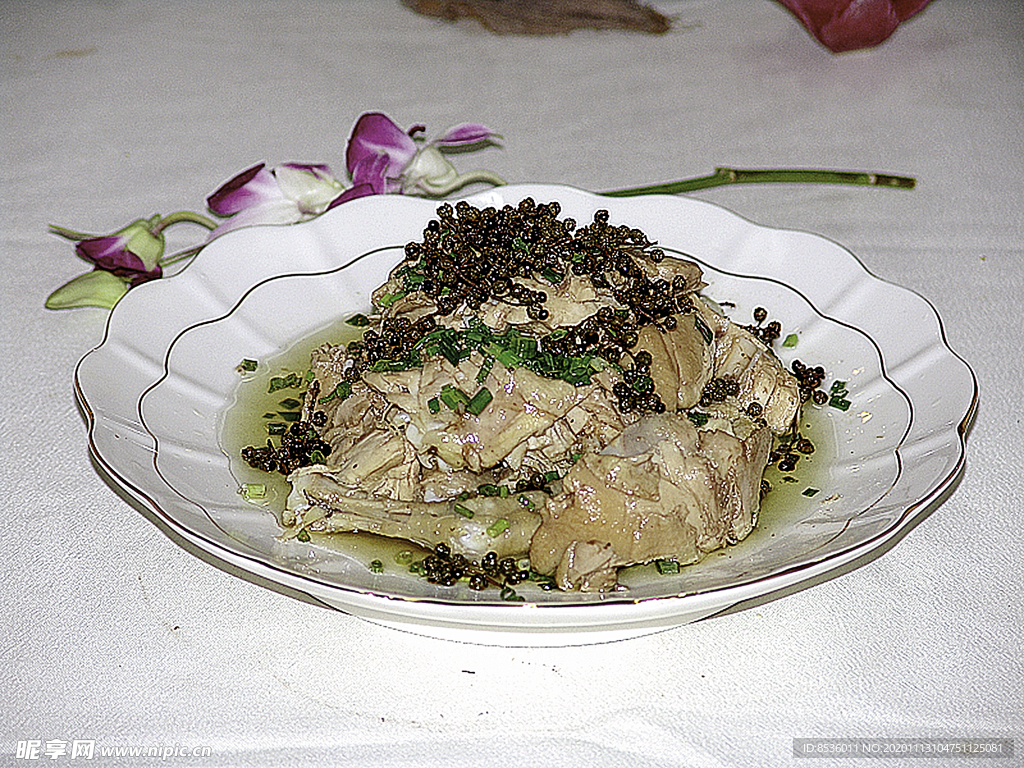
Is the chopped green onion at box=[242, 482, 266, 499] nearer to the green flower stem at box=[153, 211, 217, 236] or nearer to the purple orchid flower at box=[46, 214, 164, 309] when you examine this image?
the purple orchid flower at box=[46, 214, 164, 309]

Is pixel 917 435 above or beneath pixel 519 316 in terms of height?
beneath

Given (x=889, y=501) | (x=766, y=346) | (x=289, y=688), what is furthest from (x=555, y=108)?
(x=289, y=688)

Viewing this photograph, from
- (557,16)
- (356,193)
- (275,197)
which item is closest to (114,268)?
(275,197)

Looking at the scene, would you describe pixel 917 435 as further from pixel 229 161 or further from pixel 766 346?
pixel 229 161

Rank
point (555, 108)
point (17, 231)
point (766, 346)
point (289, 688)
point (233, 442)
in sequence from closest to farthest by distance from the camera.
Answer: point (289, 688), point (233, 442), point (766, 346), point (17, 231), point (555, 108)

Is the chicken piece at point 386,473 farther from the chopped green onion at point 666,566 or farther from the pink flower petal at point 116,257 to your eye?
the pink flower petal at point 116,257

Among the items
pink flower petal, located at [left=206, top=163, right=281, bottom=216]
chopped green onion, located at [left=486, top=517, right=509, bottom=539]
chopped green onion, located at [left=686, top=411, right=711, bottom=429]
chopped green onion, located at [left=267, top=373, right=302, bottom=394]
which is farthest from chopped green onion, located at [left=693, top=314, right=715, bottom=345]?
pink flower petal, located at [left=206, top=163, right=281, bottom=216]

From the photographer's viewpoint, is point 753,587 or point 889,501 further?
point 889,501
